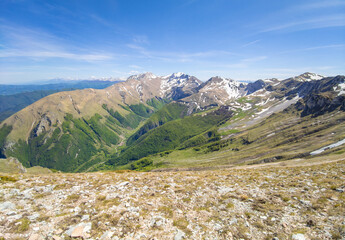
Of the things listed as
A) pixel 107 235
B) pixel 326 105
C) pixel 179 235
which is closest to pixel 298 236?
pixel 179 235

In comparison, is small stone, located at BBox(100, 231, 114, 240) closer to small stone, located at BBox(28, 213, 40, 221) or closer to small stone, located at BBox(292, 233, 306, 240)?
small stone, located at BBox(28, 213, 40, 221)

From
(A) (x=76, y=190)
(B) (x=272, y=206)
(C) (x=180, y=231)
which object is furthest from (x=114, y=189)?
(B) (x=272, y=206)

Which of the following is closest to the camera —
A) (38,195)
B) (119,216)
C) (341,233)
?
(341,233)

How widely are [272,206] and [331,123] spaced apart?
176418mm

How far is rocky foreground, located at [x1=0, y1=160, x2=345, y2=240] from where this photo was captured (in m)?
9.93

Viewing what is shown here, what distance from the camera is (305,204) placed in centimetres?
1400

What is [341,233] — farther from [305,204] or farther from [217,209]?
[217,209]

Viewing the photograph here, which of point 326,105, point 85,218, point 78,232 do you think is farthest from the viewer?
point 326,105

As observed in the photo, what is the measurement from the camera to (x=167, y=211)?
42.8 ft

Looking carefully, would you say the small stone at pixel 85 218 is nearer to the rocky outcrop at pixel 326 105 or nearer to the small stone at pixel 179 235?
the small stone at pixel 179 235

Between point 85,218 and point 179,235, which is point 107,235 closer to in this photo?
point 85,218

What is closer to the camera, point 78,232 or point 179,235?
point 78,232

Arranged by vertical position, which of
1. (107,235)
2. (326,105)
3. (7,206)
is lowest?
(7,206)

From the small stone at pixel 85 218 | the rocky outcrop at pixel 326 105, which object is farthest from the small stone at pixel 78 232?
the rocky outcrop at pixel 326 105
